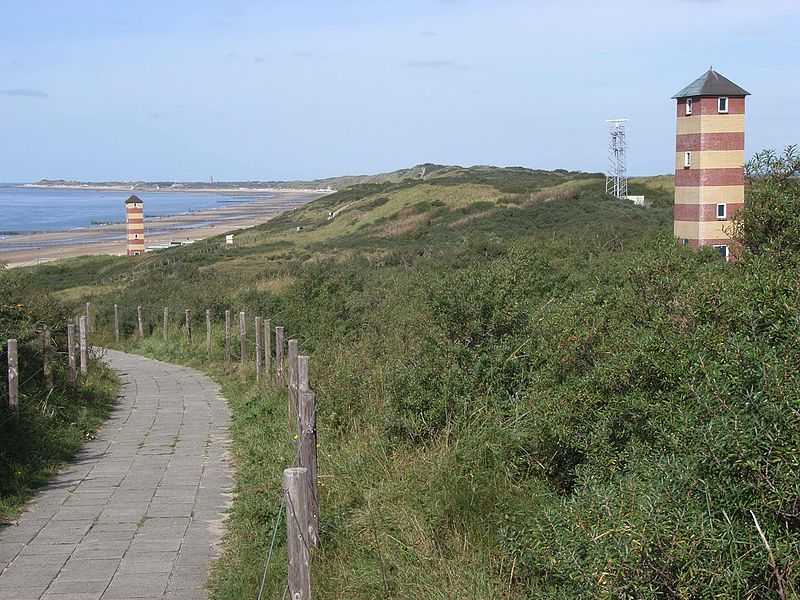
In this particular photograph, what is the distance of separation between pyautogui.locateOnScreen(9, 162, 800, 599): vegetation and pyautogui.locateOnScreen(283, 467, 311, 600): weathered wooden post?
0.81 m

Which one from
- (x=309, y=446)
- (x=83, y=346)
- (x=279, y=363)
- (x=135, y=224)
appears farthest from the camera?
(x=135, y=224)

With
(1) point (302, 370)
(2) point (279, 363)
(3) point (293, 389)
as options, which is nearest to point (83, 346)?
(2) point (279, 363)

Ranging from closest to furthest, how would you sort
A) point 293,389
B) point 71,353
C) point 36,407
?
point 293,389
point 36,407
point 71,353

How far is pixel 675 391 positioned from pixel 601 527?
1.26 meters

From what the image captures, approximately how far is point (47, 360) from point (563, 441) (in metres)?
8.89

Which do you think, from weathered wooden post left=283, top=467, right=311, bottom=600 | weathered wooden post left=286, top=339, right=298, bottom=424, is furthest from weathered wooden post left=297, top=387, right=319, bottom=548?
weathered wooden post left=286, top=339, right=298, bottom=424

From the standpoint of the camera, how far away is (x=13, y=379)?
10516mm

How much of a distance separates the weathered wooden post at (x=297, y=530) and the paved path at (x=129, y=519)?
5.83 ft

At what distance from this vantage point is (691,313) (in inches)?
227

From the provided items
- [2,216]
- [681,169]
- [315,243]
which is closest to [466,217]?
[315,243]

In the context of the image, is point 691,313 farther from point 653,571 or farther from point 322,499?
point 322,499

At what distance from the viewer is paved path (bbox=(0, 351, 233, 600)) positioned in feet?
21.5

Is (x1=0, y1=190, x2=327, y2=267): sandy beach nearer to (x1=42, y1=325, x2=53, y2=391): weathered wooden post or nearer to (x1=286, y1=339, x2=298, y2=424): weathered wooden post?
(x1=42, y1=325, x2=53, y2=391): weathered wooden post

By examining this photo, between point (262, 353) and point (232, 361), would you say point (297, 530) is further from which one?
point (232, 361)
